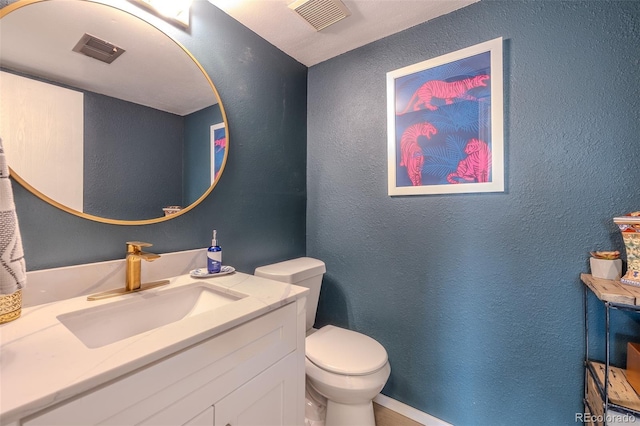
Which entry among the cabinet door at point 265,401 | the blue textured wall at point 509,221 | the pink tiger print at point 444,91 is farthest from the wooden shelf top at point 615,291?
the cabinet door at point 265,401

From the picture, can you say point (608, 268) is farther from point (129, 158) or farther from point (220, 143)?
point (129, 158)

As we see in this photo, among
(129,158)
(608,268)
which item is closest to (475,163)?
(608,268)

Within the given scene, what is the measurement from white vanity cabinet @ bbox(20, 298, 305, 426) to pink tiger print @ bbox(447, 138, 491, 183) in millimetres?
991

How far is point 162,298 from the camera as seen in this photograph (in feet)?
3.14

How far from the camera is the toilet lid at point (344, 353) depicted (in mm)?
1198

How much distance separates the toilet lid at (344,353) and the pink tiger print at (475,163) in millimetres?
938

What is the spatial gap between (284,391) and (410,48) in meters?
1.71

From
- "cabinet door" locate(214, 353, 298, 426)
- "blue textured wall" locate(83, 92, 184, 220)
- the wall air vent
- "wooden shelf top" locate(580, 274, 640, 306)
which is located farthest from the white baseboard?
the wall air vent

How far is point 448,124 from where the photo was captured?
135 centimetres

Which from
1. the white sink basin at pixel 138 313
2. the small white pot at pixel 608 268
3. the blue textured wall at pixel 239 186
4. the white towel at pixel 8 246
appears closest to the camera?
the white towel at pixel 8 246

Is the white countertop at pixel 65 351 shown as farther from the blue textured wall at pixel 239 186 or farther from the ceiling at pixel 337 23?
the ceiling at pixel 337 23

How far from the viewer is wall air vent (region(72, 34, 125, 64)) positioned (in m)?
0.92

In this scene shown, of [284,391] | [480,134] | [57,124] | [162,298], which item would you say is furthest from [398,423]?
[57,124]

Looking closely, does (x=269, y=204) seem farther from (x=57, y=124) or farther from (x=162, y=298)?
(x=57, y=124)
